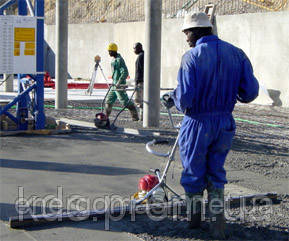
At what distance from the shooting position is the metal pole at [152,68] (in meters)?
12.1

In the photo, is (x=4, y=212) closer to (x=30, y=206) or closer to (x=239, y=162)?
(x=30, y=206)

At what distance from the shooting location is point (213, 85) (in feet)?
16.4

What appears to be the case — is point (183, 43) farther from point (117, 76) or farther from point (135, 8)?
point (135, 8)

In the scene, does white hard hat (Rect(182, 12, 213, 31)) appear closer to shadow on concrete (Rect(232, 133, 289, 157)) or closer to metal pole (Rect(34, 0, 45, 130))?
shadow on concrete (Rect(232, 133, 289, 157))

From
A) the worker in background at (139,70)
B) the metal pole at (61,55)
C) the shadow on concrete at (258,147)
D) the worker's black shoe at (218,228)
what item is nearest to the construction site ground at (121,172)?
the shadow on concrete at (258,147)

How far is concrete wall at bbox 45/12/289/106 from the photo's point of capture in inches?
700

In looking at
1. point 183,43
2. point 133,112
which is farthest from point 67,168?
point 183,43

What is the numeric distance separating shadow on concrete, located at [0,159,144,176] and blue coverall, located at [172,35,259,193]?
288 centimetres

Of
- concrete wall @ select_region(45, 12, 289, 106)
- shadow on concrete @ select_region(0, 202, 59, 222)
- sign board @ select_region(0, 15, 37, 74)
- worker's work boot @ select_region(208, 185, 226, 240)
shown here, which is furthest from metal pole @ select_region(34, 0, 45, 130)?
concrete wall @ select_region(45, 12, 289, 106)

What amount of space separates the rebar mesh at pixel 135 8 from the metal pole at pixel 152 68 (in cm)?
1268

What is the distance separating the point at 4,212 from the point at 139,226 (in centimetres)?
152

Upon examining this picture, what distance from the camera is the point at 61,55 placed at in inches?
611

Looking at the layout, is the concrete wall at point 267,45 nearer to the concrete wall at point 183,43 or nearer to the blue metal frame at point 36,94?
the concrete wall at point 183,43

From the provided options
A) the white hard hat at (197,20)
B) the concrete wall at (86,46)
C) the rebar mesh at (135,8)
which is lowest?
the white hard hat at (197,20)
